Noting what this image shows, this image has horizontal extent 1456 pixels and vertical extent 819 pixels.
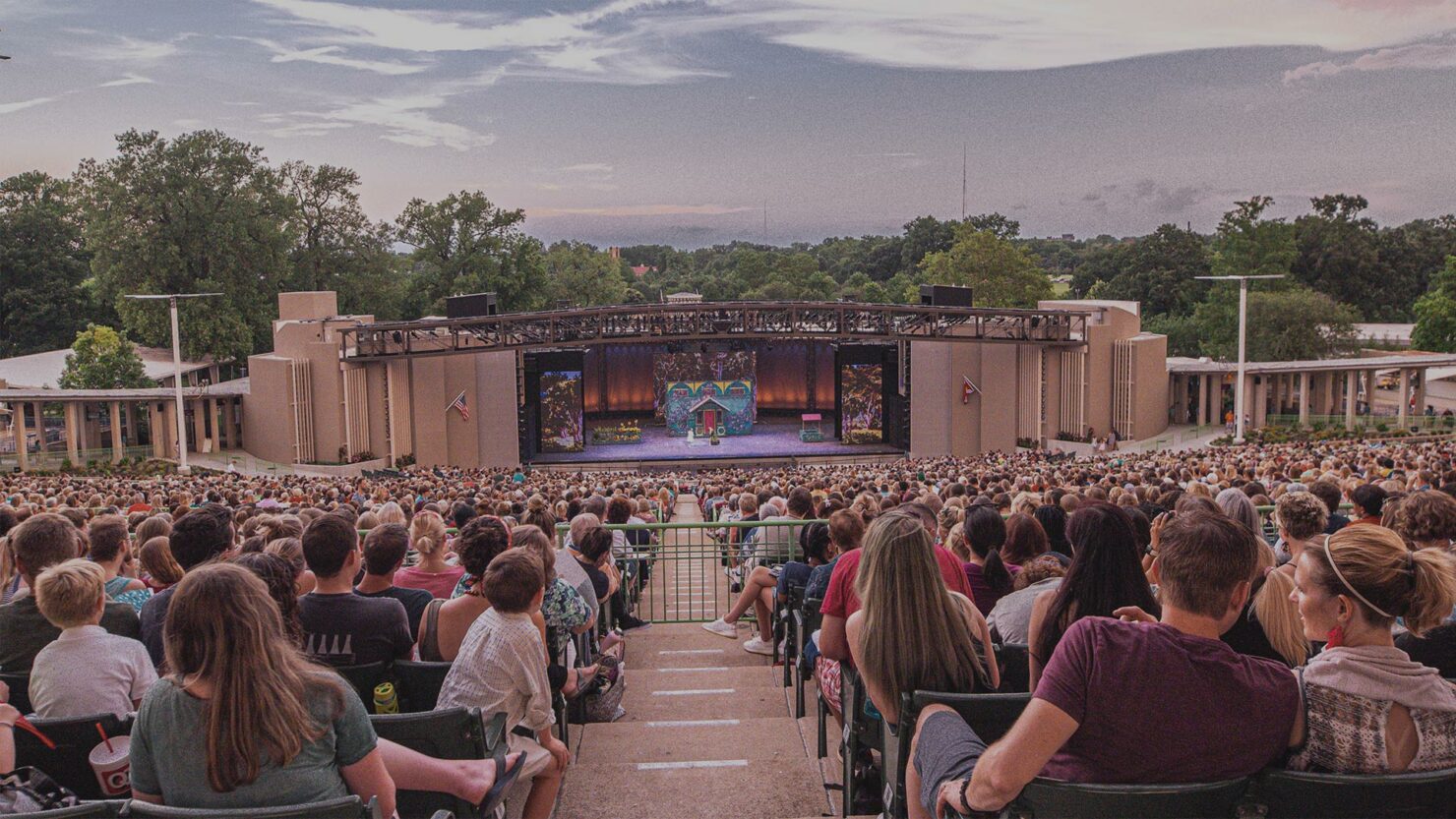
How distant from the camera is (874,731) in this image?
147 inches

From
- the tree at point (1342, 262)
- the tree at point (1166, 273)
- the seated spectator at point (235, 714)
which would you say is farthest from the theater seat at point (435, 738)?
the tree at point (1342, 262)

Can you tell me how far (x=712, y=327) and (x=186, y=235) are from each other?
69.7ft

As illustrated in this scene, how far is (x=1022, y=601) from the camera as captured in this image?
4078mm

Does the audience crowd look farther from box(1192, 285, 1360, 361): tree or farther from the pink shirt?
box(1192, 285, 1360, 361): tree

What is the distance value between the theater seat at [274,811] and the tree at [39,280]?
49.3m

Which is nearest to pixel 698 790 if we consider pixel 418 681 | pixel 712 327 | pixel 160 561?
pixel 418 681

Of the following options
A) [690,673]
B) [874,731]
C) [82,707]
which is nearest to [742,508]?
[690,673]

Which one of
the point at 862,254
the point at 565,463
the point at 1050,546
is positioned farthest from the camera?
the point at 862,254

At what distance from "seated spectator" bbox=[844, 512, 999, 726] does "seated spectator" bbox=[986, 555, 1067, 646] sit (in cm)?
99

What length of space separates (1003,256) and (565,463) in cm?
3120

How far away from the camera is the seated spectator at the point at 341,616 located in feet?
12.2

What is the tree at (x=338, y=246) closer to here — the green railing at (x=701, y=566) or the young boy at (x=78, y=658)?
the green railing at (x=701, y=566)

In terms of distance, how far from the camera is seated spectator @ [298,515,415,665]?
371cm

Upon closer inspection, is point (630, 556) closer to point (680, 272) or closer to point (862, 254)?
point (862, 254)
